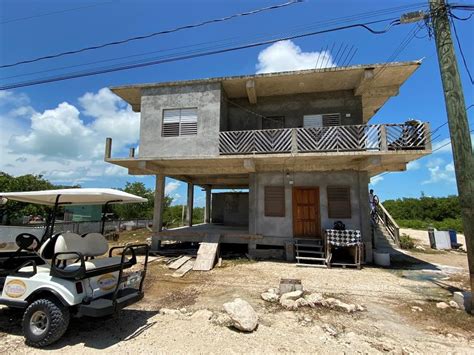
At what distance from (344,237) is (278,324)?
20.0 ft

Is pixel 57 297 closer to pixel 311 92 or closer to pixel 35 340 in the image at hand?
pixel 35 340

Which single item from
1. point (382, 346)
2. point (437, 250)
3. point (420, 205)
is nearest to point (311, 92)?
point (382, 346)

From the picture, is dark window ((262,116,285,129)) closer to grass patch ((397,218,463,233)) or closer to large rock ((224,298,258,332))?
large rock ((224,298,258,332))

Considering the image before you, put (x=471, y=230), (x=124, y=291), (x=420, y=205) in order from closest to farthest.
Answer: (x=124, y=291) → (x=471, y=230) → (x=420, y=205)

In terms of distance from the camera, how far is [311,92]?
12.2 metres

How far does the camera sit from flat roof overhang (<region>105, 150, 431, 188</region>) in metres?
9.77

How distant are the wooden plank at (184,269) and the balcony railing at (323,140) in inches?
183

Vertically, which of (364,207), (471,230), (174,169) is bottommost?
(471,230)

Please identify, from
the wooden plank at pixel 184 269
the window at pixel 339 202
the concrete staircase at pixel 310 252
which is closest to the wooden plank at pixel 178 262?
the wooden plank at pixel 184 269

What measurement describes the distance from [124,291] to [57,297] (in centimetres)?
99

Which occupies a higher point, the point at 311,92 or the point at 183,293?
the point at 311,92

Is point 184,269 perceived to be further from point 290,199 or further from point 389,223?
point 389,223

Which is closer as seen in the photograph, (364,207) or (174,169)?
(364,207)

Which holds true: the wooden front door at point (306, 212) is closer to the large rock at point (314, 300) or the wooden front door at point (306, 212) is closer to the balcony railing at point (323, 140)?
the balcony railing at point (323, 140)
